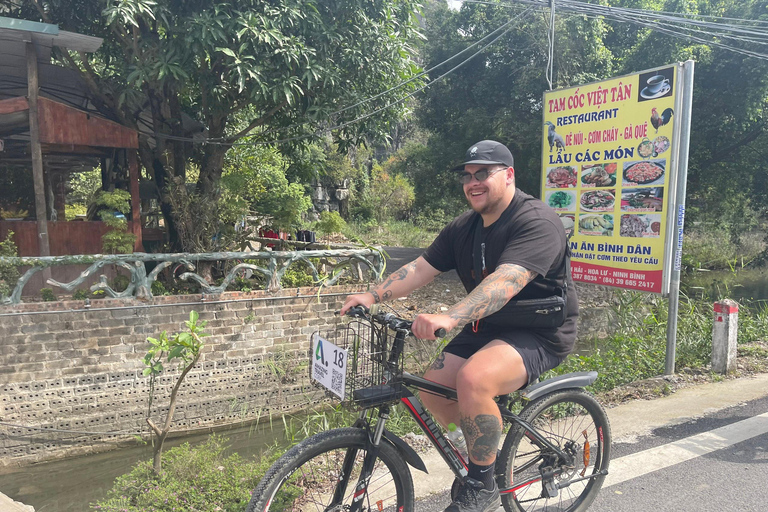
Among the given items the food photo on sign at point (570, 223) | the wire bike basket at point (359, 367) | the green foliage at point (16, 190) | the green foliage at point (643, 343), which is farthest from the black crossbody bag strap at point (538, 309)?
the green foliage at point (16, 190)

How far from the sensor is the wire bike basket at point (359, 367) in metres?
2.21

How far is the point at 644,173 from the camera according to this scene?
5312 mm

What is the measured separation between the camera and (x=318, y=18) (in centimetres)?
809

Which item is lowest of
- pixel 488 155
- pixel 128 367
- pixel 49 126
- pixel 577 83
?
pixel 128 367

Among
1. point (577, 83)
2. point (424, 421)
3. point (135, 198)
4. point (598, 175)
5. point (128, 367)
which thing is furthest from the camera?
point (577, 83)

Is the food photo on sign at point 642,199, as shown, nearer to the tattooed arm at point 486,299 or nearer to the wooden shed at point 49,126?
the tattooed arm at point 486,299

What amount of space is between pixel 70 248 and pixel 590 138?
8317mm

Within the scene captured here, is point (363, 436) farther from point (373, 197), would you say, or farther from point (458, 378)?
point (373, 197)

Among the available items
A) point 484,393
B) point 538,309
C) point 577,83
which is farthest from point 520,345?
point 577,83

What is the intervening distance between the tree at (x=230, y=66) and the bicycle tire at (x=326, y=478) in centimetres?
606

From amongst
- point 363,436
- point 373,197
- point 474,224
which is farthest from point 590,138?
point 373,197

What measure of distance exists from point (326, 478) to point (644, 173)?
14.2 feet

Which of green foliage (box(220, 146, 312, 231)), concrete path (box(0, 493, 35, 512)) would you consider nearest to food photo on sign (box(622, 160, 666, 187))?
concrete path (box(0, 493, 35, 512))

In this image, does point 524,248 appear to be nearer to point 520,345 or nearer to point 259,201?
point 520,345
